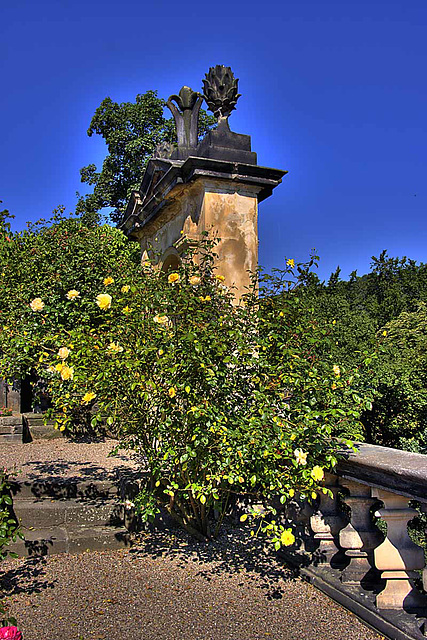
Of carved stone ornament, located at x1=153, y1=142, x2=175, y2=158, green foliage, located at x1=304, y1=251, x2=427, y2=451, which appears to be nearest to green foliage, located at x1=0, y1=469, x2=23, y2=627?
green foliage, located at x1=304, y1=251, x2=427, y2=451

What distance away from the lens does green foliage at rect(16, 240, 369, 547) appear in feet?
10.0

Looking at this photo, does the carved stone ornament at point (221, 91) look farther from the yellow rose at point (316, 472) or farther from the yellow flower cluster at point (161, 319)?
the yellow rose at point (316, 472)

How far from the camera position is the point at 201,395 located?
326 cm

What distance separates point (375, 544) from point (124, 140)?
21.4 meters

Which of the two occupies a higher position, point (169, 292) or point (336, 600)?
point (169, 292)

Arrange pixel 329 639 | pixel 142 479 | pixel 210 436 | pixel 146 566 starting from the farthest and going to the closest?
pixel 142 479 → pixel 146 566 → pixel 210 436 → pixel 329 639

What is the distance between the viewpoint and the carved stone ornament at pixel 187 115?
5.71m

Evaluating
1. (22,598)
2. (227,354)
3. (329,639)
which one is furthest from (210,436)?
(22,598)

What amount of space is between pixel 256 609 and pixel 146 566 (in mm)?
982

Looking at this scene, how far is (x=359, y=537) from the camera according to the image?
310 cm

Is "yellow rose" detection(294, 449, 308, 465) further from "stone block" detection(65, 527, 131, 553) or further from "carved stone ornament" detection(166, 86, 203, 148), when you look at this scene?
"carved stone ornament" detection(166, 86, 203, 148)

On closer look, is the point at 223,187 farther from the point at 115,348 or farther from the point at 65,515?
the point at 65,515

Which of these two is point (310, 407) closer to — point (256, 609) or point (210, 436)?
point (210, 436)

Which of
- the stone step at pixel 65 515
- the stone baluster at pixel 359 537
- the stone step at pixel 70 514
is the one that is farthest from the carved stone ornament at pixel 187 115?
the stone baluster at pixel 359 537
